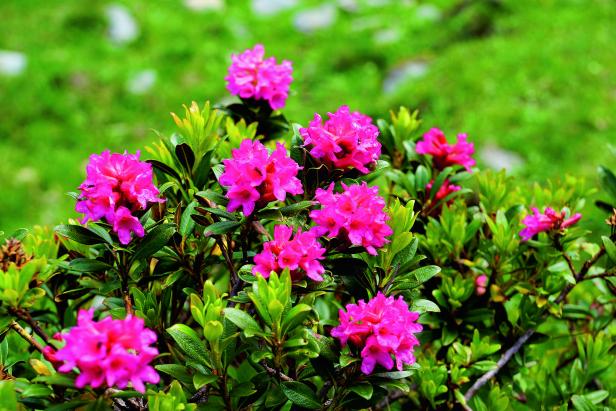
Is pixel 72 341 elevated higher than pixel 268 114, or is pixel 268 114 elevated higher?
pixel 268 114

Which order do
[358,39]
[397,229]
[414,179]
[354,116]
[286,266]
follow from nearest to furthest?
1. [286,266]
2. [397,229]
3. [354,116]
4. [414,179]
5. [358,39]

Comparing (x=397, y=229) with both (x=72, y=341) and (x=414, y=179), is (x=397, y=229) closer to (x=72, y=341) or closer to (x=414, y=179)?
(x=414, y=179)

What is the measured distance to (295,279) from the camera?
61.0 inches

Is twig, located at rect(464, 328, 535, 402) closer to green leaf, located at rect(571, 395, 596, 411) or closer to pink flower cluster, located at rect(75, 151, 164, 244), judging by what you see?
green leaf, located at rect(571, 395, 596, 411)

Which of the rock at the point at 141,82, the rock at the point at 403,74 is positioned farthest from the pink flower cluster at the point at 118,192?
the rock at the point at 141,82

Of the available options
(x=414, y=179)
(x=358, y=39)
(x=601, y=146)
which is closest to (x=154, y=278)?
(x=414, y=179)

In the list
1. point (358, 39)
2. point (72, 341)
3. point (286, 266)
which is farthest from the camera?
point (358, 39)

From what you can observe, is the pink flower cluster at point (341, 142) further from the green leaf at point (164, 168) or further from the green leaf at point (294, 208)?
the green leaf at point (164, 168)

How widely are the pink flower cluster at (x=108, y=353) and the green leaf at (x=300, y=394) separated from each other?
41 centimetres

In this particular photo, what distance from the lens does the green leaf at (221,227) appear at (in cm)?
159

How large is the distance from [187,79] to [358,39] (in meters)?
2.36

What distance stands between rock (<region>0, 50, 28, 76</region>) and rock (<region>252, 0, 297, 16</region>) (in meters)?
3.57

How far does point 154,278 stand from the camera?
1812mm

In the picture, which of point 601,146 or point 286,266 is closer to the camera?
point 286,266
